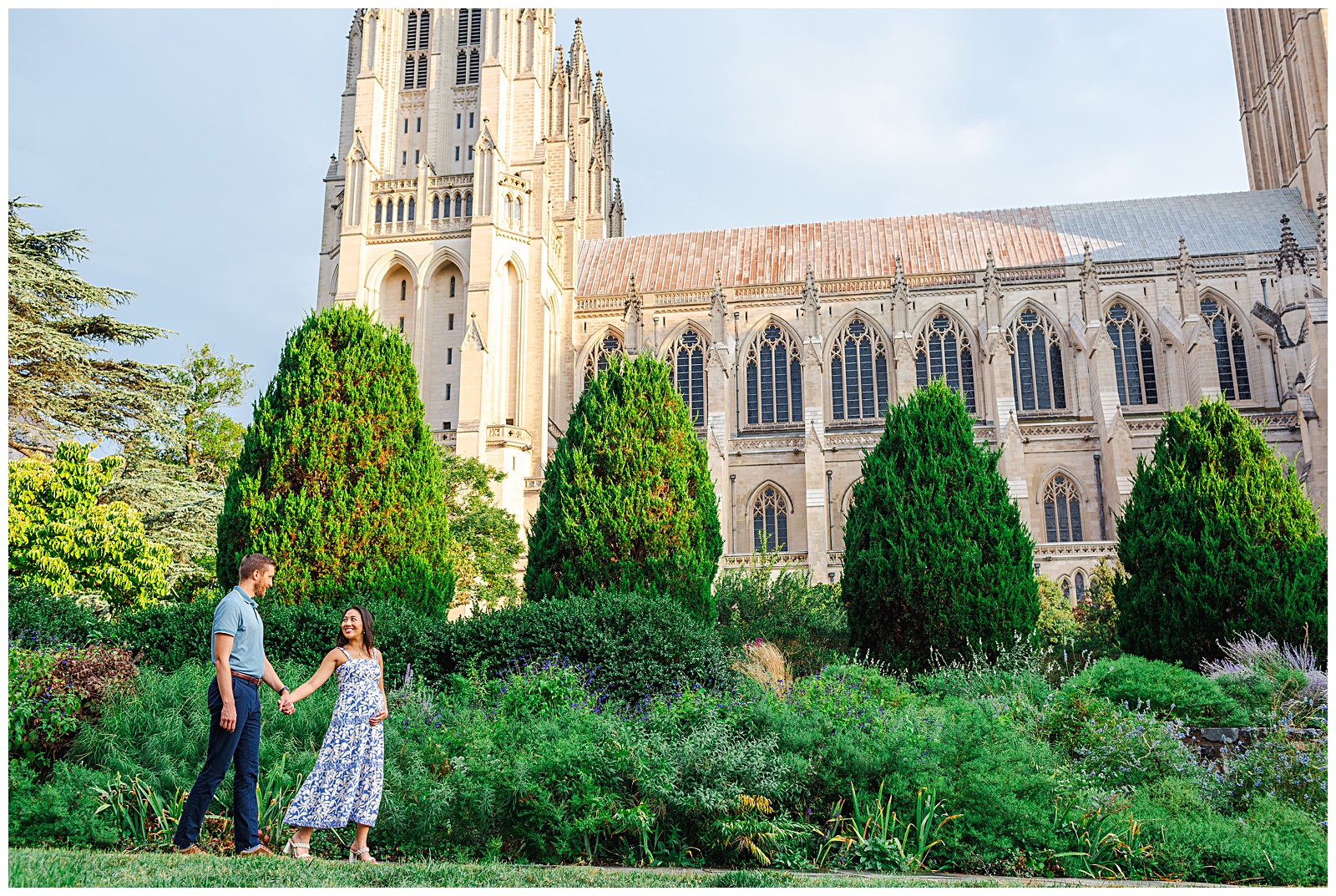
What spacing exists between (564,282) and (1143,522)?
2635cm

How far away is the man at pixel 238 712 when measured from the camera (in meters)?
6.20

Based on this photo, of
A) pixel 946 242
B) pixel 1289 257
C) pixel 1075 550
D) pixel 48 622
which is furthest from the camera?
pixel 946 242

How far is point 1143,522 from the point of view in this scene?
48.8 feet

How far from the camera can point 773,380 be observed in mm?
35844

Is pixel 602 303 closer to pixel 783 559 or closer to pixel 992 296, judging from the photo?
pixel 783 559

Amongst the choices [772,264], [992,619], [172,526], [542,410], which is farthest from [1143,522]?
[772,264]

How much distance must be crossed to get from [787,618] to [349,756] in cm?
1117

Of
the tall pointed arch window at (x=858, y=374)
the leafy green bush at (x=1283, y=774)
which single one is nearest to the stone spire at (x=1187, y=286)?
the tall pointed arch window at (x=858, y=374)

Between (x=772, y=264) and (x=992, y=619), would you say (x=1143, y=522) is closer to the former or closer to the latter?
(x=992, y=619)

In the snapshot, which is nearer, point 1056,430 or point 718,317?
point 1056,430

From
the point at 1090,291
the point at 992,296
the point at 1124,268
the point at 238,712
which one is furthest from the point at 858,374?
the point at 238,712

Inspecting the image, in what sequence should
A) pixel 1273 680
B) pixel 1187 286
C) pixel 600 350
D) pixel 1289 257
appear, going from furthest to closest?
pixel 600 350 < pixel 1187 286 < pixel 1289 257 < pixel 1273 680

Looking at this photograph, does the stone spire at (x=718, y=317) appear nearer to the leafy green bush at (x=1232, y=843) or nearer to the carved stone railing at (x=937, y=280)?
the carved stone railing at (x=937, y=280)

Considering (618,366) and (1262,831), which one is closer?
(1262,831)
